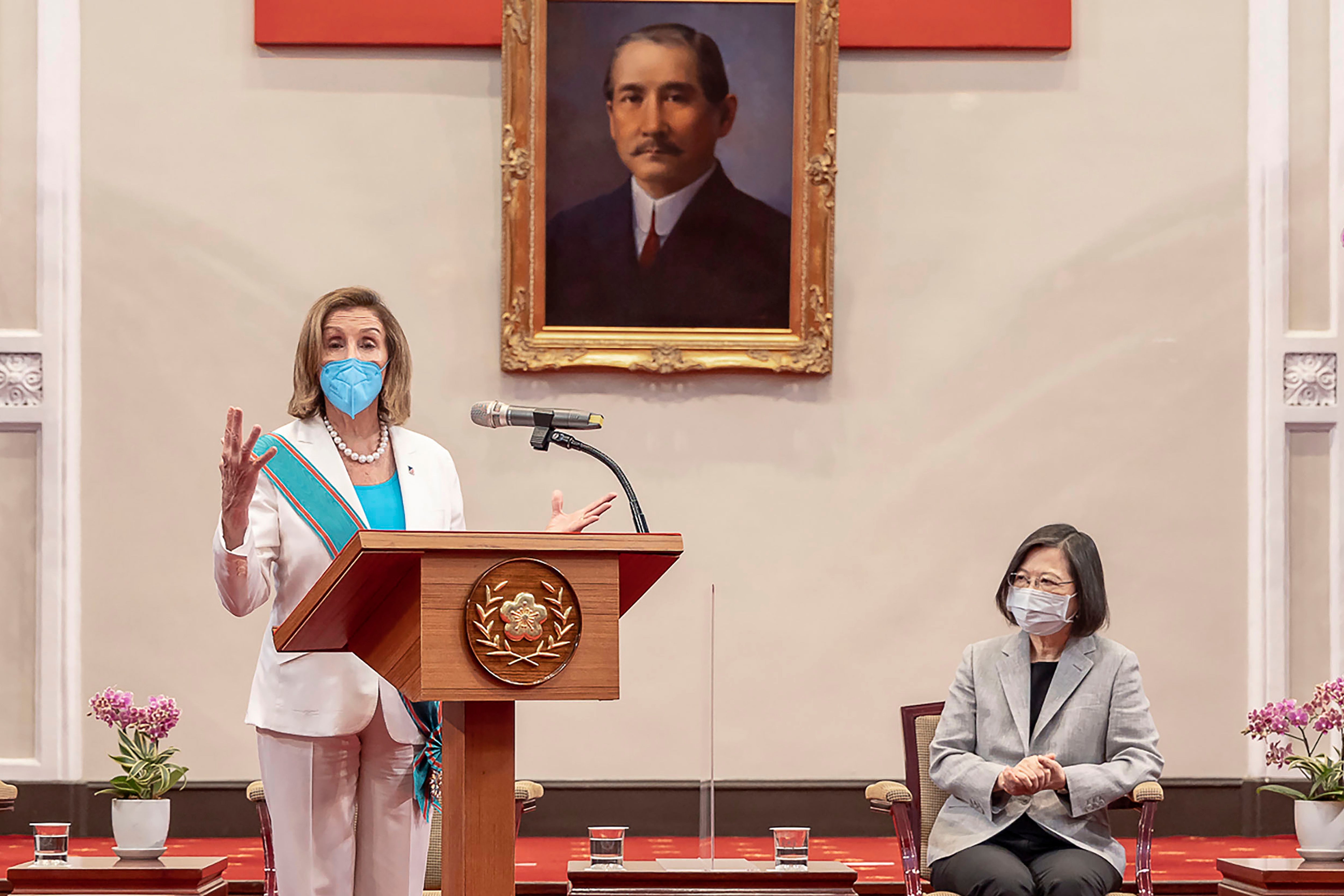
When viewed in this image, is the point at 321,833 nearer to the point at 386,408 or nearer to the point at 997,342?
the point at 386,408

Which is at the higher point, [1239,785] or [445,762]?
[445,762]

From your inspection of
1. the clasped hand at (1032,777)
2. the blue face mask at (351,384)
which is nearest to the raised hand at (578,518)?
the blue face mask at (351,384)

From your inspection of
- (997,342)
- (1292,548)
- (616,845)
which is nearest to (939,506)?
(997,342)

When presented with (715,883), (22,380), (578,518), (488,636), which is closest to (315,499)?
(578,518)

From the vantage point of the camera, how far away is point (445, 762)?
1.73 m

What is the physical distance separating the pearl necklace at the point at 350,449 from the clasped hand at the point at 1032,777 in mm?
1610

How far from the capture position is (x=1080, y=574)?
3.24 metres

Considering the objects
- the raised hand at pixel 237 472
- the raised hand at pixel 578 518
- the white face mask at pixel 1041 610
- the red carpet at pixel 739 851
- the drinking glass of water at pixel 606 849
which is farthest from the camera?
the red carpet at pixel 739 851

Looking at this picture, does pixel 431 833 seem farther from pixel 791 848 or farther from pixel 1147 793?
pixel 1147 793

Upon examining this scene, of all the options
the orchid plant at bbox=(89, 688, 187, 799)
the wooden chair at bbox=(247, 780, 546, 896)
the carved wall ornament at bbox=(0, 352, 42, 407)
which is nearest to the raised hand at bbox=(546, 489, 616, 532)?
the wooden chair at bbox=(247, 780, 546, 896)

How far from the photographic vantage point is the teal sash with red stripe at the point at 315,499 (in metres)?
2.38

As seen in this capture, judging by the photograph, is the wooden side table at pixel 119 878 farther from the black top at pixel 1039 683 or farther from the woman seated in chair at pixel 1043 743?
the black top at pixel 1039 683

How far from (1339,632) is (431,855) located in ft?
11.9

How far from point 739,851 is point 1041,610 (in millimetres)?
1900
